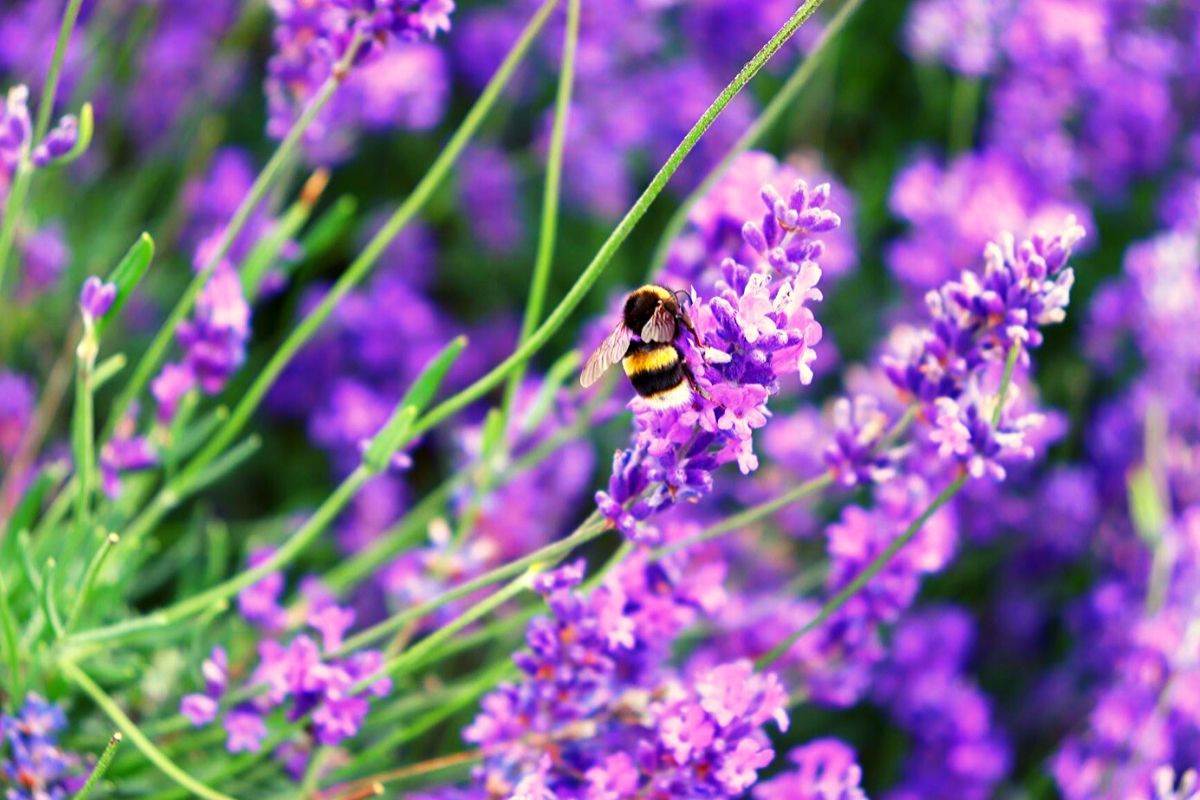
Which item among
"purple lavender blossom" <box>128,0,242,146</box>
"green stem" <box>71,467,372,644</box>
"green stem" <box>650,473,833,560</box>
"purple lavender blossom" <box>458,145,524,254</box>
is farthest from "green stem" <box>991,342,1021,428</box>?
"purple lavender blossom" <box>128,0,242,146</box>

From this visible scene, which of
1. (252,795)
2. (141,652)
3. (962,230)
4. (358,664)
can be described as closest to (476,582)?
(358,664)

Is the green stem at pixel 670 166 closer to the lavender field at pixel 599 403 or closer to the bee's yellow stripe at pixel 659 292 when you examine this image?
the lavender field at pixel 599 403

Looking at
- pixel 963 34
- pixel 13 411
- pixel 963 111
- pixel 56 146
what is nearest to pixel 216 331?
pixel 56 146

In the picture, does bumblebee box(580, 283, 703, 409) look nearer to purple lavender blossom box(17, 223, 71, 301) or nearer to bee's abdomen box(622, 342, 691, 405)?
bee's abdomen box(622, 342, 691, 405)

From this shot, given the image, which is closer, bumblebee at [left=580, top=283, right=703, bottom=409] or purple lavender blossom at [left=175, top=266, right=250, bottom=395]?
bumblebee at [left=580, top=283, right=703, bottom=409]

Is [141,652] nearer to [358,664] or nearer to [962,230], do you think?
[358,664]

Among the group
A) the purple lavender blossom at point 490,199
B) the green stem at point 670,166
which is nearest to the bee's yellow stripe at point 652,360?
the green stem at point 670,166
